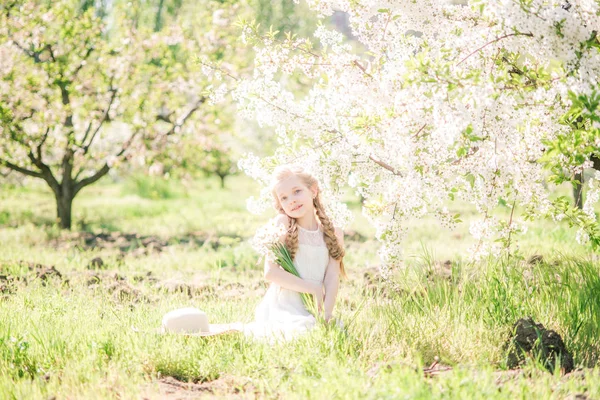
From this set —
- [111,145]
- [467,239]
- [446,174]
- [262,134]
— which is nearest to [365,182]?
[446,174]

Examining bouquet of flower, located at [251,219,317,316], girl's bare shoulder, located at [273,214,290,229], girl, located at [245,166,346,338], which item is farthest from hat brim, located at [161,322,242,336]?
girl's bare shoulder, located at [273,214,290,229]

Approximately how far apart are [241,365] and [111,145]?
10.8m

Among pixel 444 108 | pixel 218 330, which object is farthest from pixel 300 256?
pixel 444 108

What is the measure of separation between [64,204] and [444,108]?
10.0m

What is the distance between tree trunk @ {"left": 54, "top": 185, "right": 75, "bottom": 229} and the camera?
39.6 feet

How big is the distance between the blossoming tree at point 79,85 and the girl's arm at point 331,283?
6926 mm

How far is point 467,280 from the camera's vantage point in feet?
16.4

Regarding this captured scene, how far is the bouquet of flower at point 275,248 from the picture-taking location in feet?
15.3

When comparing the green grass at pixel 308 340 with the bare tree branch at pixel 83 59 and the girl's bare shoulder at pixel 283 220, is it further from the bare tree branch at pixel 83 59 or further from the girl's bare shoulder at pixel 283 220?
the bare tree branch at pixel 83 59

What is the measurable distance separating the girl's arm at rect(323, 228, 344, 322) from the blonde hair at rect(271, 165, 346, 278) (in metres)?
0.06

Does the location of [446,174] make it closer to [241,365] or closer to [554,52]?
[554,52]


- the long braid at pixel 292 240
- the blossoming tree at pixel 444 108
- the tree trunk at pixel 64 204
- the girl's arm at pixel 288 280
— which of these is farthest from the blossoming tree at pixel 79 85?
the girl's arm at pixel 288 280

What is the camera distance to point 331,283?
4770 mm

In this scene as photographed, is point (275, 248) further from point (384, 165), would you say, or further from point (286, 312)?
point (384, 165)
